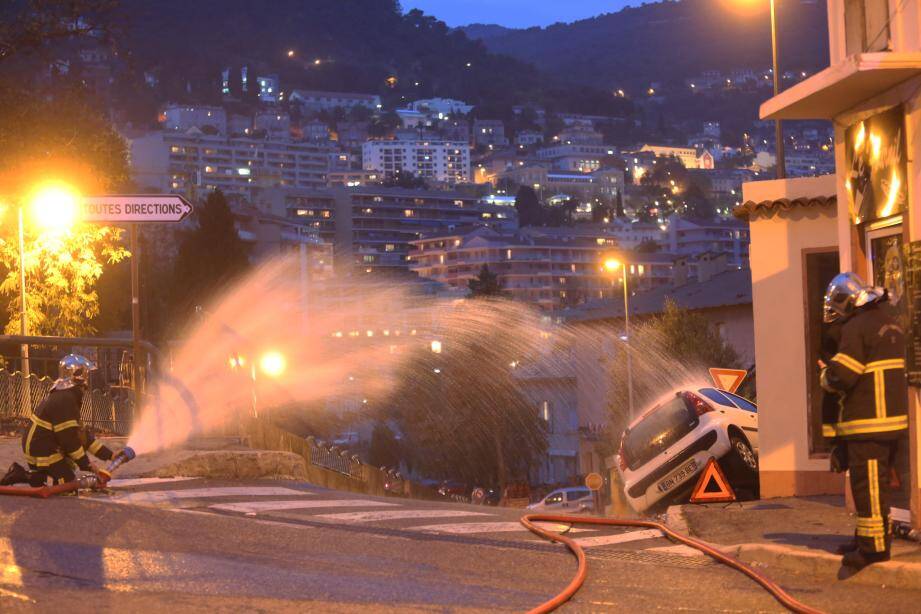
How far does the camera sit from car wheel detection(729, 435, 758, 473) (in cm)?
1575

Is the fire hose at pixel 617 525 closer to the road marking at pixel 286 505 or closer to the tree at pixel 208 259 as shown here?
the road marking at pixel 286 505

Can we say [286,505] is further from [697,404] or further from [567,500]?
[567,500]

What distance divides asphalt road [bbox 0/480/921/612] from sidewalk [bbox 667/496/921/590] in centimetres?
14

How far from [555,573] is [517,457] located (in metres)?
47.7

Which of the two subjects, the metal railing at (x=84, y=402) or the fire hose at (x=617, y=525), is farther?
the metal railing at (x=84, y=402)

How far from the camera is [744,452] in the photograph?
15812 mm

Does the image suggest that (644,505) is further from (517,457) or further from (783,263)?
(517,457)

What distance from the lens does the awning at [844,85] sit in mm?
9930

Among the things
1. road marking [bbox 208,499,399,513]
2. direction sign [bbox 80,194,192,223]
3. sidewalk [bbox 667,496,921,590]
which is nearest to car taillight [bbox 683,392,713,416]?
sidewalk [bbox 667,496,921,590]

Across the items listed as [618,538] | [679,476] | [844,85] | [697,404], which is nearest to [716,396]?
[697,404]

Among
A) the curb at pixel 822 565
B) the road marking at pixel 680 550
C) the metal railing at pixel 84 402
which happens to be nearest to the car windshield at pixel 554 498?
the metal railing at pixel 84 402

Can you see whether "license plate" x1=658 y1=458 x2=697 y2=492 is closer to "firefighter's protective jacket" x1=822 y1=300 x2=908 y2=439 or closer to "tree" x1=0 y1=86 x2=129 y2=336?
"firefighter's protective jacket" x1=822 y1=300 x2=908 y2=439

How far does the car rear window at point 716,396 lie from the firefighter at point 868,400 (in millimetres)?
7552

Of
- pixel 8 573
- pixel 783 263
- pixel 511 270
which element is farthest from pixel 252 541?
pixel 511 270
